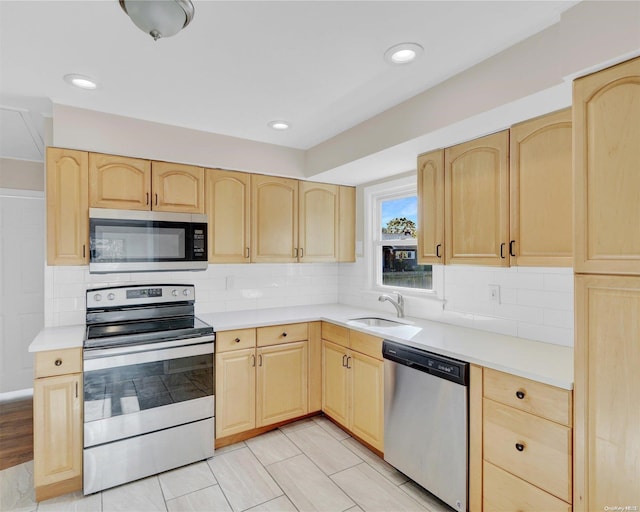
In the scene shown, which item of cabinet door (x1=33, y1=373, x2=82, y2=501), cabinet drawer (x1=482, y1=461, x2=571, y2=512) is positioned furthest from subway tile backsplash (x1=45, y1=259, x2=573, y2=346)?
cabinet drawer (x1=482, y1=461, x2=571, y2=512)

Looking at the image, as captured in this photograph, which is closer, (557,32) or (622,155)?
(622,155)

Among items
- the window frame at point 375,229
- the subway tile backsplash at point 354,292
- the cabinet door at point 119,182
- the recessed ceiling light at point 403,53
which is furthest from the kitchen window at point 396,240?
the cabinet door at point 119,182

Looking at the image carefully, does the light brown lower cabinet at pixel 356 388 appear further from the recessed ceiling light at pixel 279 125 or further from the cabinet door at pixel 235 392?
the recessed ceiling light at pixel 279 125

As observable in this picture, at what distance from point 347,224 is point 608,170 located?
2410 millimetres

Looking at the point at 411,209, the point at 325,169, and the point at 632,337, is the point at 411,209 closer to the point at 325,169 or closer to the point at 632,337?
the point at 325,169

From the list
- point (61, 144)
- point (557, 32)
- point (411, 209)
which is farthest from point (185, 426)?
point (557, 32)

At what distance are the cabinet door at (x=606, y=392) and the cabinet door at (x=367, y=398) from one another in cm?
118

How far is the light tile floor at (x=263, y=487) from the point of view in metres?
2.02

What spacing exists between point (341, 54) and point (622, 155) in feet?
4.02

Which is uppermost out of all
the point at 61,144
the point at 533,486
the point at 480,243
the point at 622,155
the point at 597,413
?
the point at 61,144

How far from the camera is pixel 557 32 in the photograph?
146 centimetres

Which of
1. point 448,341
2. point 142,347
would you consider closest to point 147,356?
point 142,347

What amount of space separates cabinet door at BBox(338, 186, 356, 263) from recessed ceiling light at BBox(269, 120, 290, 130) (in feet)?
3.34

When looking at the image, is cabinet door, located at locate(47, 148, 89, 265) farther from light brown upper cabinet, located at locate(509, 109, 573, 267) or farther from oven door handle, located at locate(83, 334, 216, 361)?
light brown upper cabinet, located at locate(509, 109, 573, 267)
